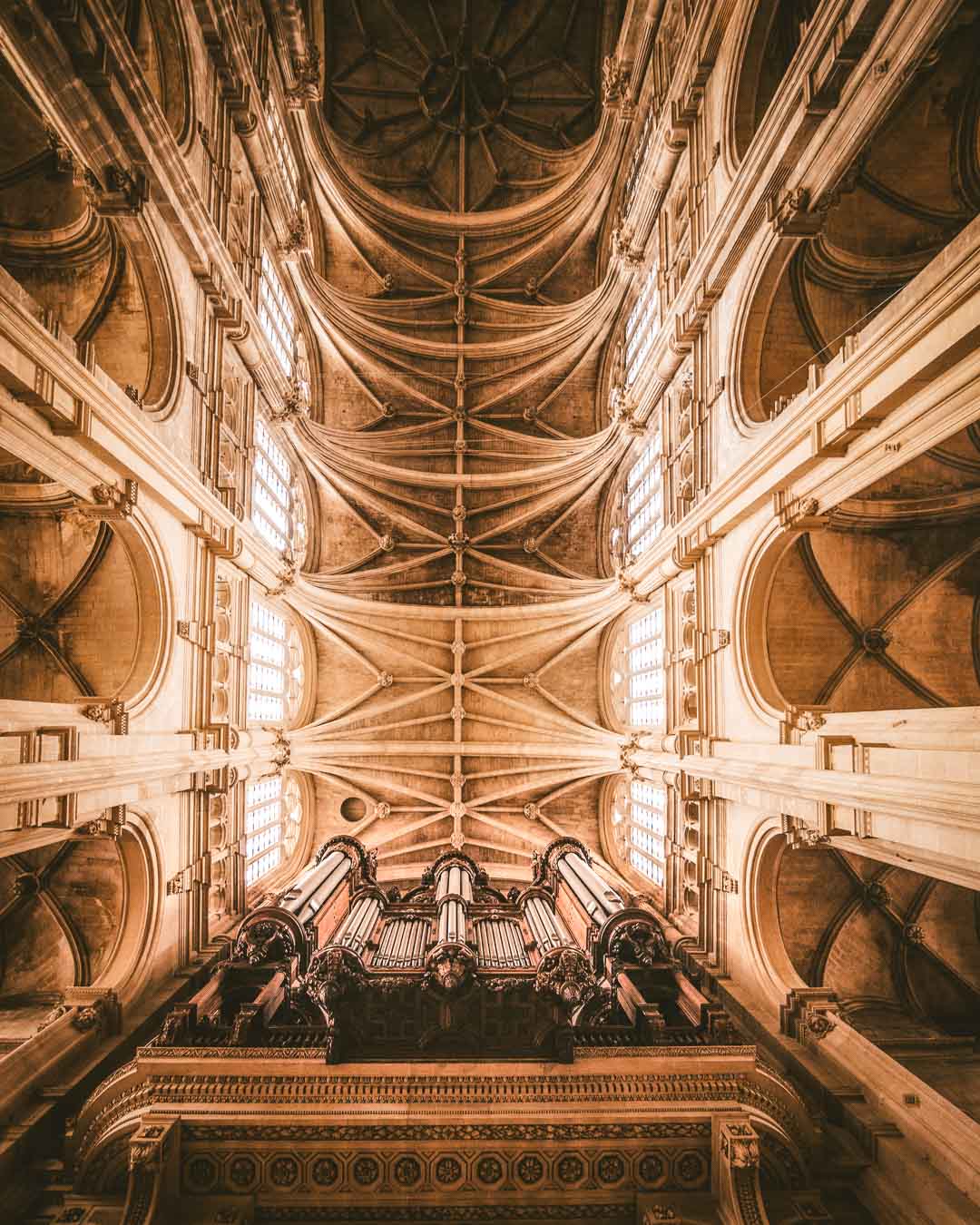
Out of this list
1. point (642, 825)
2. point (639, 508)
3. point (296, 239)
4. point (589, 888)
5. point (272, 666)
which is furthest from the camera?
point (272, 666)

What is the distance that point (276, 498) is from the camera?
19172 mm

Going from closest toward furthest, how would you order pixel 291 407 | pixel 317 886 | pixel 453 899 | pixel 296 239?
1. pixel 317 886
2. pixel 453 899
3. pixel 296 239
4. pixel 291 407

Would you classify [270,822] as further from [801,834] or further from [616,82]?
[616,82]

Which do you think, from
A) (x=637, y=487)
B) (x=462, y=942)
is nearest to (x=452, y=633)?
(x=637, y=487)

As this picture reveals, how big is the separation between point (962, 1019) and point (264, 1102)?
13484mm

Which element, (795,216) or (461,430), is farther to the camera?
(461,430)

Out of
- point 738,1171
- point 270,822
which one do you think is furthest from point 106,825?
point 270,822

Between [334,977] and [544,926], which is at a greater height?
[334,977]

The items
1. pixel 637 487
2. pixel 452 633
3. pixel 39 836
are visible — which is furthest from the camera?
pixel 452 633

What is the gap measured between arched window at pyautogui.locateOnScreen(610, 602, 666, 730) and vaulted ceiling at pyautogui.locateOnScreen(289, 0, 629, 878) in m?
1.00

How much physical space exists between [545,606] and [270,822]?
11.3m

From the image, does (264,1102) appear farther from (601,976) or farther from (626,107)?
(626,107)

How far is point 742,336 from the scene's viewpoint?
1178 cm

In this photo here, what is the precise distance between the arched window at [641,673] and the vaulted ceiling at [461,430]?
100cm
